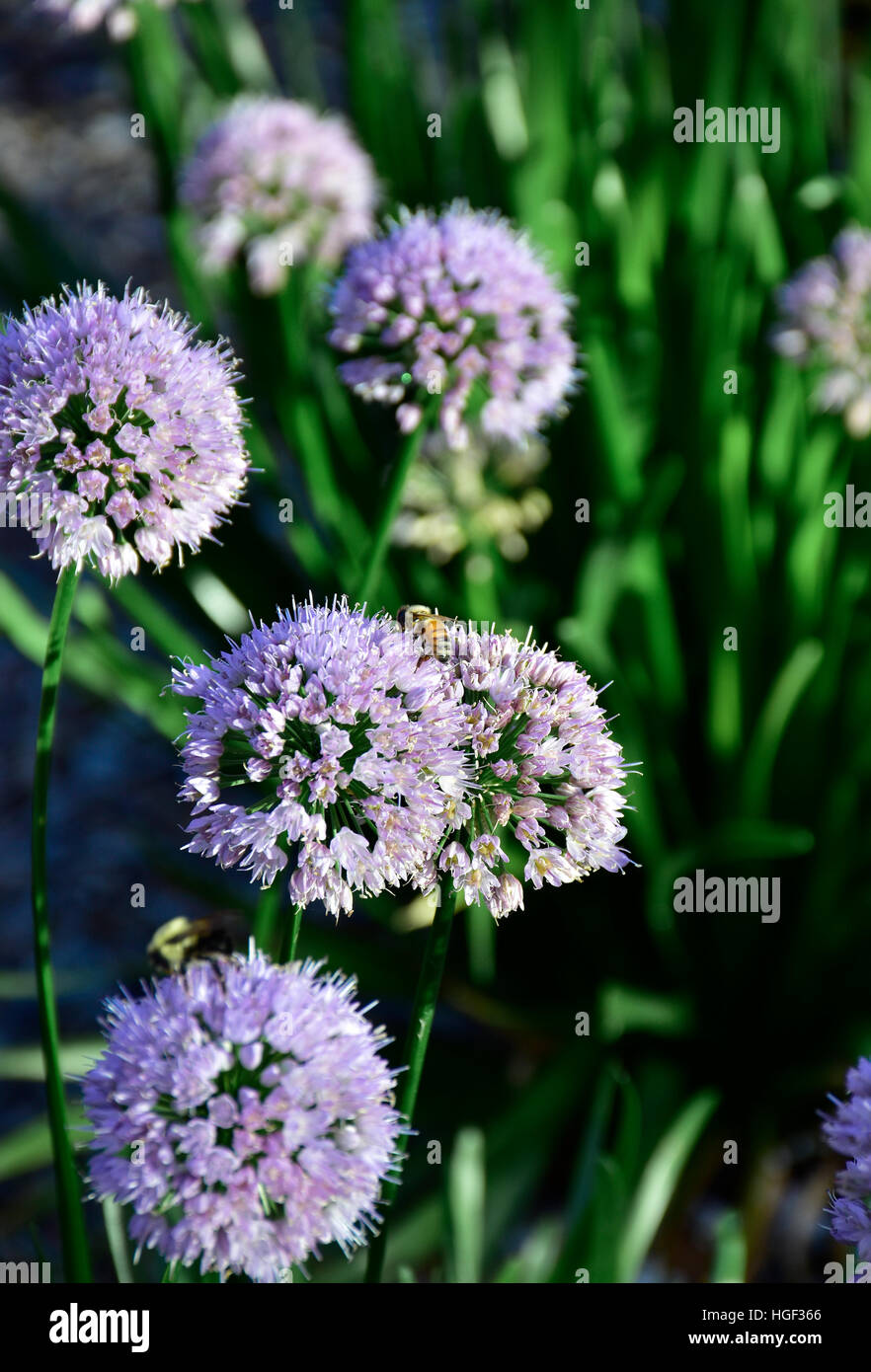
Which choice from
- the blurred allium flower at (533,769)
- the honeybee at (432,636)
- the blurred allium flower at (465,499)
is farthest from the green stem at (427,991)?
the blurred allium flower at (465,499)

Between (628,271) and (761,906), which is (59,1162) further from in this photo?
(628,271)

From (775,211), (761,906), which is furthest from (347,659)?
(775,211)

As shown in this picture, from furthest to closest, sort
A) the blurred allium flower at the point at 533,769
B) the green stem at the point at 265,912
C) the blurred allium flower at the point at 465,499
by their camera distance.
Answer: the blurred allium flower at the point at 465,499, the green stem at the point at 265,912, the blurred allium flower at the point at 533,769

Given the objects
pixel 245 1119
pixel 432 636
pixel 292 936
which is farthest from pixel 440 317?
pixel 245 1119

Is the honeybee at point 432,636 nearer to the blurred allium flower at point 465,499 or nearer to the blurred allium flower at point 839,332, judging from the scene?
the blurred allium flower at point 465,499

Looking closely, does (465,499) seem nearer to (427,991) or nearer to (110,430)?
(110,430)
